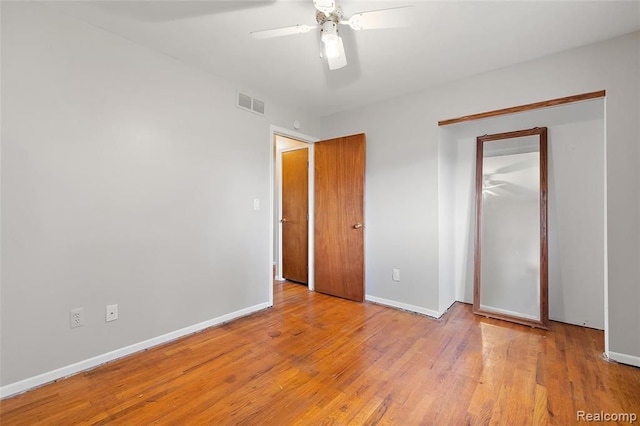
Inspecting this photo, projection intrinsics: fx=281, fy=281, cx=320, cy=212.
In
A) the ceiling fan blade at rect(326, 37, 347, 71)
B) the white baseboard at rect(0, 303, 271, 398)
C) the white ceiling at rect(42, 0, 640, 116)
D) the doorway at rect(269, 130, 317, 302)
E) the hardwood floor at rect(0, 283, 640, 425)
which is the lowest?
the hardwood floor at rect(0, 283, 640, 425)

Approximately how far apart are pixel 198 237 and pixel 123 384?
1.18 metres

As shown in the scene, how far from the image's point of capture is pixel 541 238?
111 inches

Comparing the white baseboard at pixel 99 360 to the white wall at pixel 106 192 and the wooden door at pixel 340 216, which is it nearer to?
the white wall at pixel 106 192

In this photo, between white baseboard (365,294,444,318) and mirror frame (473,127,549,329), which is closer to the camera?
mirror frame (473,127,549,329)

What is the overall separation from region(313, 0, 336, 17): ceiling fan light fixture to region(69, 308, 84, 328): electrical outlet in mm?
2502

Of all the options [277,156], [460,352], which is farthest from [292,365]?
[277,156]

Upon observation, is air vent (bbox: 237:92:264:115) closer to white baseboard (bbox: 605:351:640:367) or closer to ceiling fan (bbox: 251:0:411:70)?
ceiling fan (bbox: 251:0:411:70)

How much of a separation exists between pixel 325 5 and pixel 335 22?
19cm

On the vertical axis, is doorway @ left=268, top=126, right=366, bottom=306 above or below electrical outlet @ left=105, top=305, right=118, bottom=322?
above

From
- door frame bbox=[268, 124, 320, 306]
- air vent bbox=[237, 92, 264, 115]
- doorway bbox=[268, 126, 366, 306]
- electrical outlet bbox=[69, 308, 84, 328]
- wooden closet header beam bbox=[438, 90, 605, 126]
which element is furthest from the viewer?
doorway bbox=[268, 126, 366, 306]

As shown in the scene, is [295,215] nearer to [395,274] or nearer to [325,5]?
[395,274]

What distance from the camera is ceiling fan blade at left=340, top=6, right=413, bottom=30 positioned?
63.7 inches

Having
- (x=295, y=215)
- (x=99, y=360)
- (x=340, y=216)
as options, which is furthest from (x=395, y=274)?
(x=99, y=360)

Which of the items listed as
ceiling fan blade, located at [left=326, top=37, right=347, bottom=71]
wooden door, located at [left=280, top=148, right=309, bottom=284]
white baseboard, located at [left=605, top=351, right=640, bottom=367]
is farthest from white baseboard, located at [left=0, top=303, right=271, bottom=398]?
white baseboard, located at [left=605, top=351, right=640, bottom=367]
